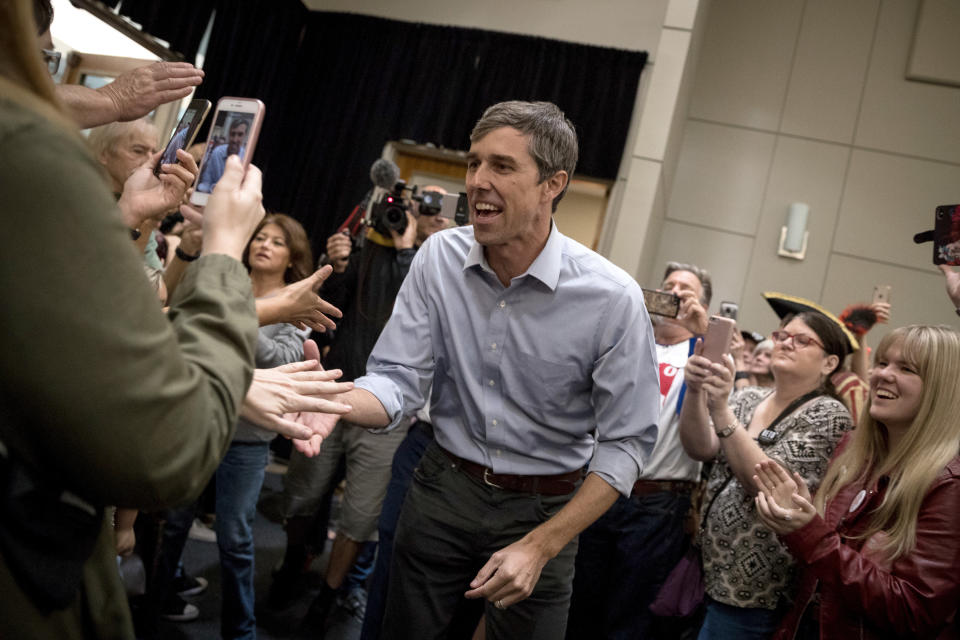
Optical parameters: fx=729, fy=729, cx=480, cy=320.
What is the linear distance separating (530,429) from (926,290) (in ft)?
17.4

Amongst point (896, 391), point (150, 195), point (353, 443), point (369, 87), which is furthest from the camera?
point (369, 87)

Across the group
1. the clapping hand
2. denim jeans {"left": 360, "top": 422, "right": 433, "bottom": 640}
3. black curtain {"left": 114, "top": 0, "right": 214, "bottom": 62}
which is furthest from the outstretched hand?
black curtain {"left": 114, "top": 0, "right": 214, "bottom": 62}

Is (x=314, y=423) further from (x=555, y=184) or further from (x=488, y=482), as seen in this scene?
(x=555, y=184)

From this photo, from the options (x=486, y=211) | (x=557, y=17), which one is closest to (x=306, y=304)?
(x=486, y=211)

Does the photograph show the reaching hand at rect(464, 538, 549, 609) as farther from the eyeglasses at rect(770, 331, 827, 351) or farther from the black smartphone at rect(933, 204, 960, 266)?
the black smartphone at rect(933, 204, 960, 266)

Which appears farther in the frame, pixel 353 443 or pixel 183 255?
pixel 353 443

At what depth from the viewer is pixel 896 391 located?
77.7 inches

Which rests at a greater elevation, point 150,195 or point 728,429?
point 150,195

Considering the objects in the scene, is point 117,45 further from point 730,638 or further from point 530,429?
point 730,638

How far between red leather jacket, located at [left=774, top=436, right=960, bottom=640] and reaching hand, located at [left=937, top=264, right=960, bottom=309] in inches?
23.0

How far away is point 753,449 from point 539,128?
1174mm

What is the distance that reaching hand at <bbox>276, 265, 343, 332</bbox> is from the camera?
4.18 feet

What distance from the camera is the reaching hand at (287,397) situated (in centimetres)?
103

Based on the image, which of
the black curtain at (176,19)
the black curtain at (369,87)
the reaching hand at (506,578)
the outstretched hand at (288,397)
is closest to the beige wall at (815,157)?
the black curtain at (369,87)
